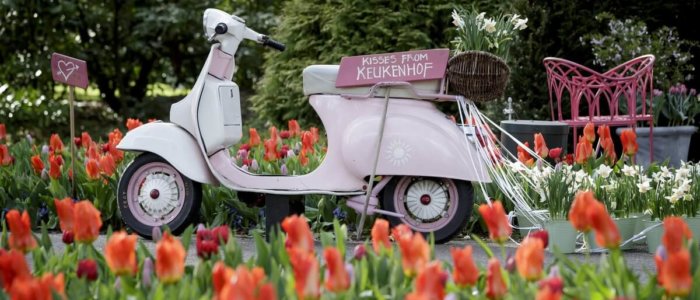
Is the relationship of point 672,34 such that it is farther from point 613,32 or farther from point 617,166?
point 617,166

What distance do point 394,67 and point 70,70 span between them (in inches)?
65.4

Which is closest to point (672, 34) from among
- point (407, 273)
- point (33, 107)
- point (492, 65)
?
point (492, 65)

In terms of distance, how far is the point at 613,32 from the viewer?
8180 mm

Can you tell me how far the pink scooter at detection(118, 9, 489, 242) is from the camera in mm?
5082

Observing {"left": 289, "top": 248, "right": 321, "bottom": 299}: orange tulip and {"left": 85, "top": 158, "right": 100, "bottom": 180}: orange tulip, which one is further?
{"left": 85, "top": 158, "right": 100, "bottom": 180}: orange tulip

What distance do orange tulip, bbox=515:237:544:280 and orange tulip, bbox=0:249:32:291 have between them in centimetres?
117

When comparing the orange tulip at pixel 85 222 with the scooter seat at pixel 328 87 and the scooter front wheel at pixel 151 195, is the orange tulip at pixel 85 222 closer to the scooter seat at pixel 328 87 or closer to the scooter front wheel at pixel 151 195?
the scooter front wheel at pixel 151 195

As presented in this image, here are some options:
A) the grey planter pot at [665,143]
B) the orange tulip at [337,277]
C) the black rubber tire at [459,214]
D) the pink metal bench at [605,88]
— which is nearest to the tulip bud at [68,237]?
the orange tulip at [337,277]

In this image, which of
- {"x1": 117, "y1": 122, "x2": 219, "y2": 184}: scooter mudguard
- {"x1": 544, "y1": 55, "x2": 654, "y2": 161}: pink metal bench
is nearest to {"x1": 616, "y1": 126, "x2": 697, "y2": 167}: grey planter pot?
{"x1": 544, "y1": 55, "x2": 654, "y2": 161}: pink metal bench

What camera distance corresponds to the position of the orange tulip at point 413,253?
2867 mm

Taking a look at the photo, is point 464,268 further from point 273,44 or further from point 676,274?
point 273,44

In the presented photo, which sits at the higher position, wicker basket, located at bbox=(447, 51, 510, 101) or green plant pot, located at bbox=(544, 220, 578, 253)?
wicker basket, located at bbox=(447, 51, 510, 101)

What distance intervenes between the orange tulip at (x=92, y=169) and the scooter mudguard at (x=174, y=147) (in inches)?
16.5

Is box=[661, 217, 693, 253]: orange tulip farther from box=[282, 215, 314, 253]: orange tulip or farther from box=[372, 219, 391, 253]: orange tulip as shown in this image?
box=[282, 215, 314, 253]: orange tulip
